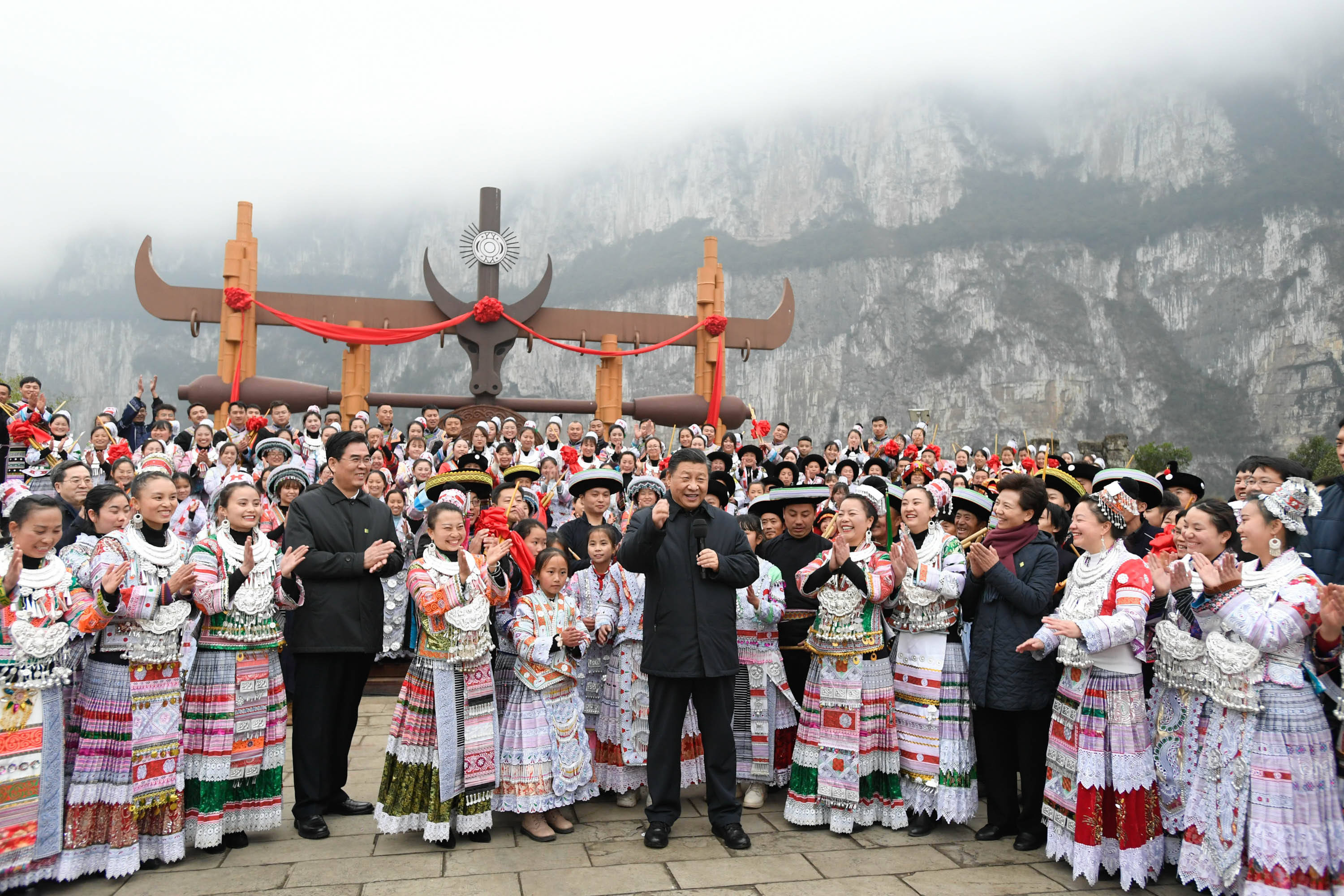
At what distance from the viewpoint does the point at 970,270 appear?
60500 millimetres

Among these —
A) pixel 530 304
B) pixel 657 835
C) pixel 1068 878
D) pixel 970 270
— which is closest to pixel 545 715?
pixel 657 835

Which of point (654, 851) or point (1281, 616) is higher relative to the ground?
point (1281, 616)

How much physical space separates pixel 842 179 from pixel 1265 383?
3340 cm

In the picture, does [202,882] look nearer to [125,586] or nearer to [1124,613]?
[125,586]

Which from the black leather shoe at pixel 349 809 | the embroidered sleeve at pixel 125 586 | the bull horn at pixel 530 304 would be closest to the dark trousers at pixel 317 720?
the black leather shoe at pixel 349 809

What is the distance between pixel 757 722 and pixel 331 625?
2369 millimetres

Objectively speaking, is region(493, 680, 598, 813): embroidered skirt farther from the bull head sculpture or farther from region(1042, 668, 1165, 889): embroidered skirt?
the bull head sculpture

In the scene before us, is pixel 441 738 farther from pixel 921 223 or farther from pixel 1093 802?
pixel 921 223

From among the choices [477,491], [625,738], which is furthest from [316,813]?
[477,491]

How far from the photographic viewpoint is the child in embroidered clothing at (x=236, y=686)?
392cm

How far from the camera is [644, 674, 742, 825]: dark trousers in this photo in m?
4.14

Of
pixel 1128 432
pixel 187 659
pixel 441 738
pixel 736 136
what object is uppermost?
pixel 736 136

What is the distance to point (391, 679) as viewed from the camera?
7.36 meters

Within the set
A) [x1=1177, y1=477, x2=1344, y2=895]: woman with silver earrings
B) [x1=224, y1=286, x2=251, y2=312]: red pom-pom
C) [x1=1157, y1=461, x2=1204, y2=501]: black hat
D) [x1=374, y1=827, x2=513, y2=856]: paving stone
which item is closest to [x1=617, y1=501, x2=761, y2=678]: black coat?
[x1=374, y1=827, x2=513, y2=856]: paving stone
